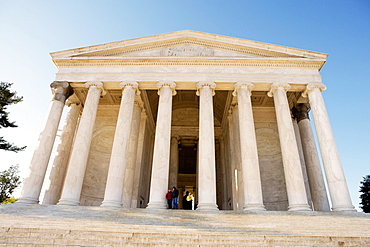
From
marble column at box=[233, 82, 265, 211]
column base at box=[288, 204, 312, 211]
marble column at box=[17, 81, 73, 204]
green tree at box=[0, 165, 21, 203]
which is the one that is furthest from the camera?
green tree at box=[0, 165, 21, 203]

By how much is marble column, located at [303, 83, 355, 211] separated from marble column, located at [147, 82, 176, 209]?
13912mm

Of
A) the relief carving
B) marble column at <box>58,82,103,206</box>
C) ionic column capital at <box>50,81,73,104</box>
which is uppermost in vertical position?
the relief carving

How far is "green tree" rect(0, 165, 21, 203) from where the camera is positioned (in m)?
47.7

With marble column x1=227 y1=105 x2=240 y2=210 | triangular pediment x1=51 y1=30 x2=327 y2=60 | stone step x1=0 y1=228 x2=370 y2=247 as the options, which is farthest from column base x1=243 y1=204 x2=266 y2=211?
triangular pediment x1=51 y1=30 x2=327 y2=60

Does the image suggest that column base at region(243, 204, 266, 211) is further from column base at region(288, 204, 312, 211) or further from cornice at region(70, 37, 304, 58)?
cornice at region(70, 37, 304, 58)

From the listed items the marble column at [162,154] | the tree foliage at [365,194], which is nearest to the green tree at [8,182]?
the marble column at [162,154]

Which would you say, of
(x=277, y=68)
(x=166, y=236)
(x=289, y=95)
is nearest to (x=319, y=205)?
(x=289, y=95)

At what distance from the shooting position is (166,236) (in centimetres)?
1161

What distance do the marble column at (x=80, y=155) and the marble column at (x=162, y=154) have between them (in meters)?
6.34

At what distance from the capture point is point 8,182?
4903 centimetres

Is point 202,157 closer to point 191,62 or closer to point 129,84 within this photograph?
point 191,62

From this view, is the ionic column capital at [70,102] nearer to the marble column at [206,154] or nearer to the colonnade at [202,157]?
the colonnade at [202,157]

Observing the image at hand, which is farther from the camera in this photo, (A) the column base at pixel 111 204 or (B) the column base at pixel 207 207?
(A) the column base at pixel 111 204

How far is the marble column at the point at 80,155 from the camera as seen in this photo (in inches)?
839
